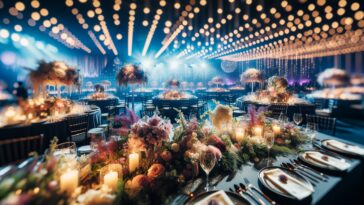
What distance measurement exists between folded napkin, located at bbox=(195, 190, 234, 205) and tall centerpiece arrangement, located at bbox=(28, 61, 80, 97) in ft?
13.5

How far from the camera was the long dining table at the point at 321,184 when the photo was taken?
41.8 inches

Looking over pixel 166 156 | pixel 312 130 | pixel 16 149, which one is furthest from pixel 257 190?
pixel 16 149

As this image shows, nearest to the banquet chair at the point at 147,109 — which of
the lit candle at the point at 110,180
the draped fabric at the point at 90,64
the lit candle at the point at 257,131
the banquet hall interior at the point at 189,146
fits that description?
the banquet hall interior at the point at 189,146

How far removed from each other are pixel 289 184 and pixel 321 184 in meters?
0.23

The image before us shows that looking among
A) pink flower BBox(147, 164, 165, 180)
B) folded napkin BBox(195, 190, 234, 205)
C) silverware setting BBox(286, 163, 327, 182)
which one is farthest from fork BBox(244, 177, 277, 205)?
pink flower BBox(147, 164, 165, 180)

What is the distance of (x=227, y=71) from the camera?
18672 mm

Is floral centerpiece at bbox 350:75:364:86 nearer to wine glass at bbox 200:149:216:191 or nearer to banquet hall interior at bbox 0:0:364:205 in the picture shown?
banquet hall interior at bbox 0:0:364:205

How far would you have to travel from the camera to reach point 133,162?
1.22 metres

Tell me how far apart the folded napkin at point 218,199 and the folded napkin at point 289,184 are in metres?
0.38

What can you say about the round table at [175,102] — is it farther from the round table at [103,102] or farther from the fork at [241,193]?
the fork at [241,193]

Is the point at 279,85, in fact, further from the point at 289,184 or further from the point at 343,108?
the point at 289,184

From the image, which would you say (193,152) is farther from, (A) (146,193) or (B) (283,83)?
(B) (283,83)

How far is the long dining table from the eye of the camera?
1062 millimetres

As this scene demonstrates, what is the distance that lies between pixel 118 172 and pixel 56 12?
17.5 ft
